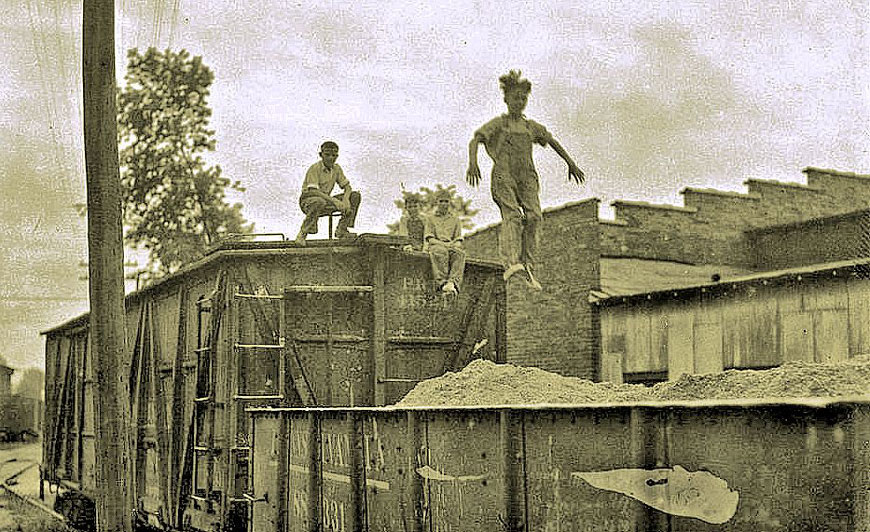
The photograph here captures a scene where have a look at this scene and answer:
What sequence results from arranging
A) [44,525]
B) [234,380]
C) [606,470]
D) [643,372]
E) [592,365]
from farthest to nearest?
[592,365], [643,372], [44,525], [234,380], [606,470]

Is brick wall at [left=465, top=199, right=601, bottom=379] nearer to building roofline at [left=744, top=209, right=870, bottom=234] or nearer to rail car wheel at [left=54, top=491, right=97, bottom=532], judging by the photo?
building roofline at [left=744, top=209, right=870, bottom=234]

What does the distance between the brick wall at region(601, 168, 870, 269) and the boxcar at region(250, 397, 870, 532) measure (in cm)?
1674

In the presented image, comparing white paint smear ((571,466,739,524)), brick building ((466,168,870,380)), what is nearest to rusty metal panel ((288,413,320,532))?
white paint smear ((571,466,739,524))

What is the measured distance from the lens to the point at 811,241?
969 inches

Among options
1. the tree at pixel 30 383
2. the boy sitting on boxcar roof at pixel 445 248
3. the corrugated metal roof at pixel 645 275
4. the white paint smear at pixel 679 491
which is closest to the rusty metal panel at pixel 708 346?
the corrugated metal roof at pixel 645 275

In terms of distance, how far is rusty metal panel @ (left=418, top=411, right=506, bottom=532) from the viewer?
5.82 metres

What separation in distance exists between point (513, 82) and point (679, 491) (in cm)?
504

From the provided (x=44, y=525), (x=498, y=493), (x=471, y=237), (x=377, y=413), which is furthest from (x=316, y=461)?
(x=471, y=237)

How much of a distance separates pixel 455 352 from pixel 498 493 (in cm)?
615

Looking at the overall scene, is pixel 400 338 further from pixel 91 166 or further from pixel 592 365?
pixel 592 365

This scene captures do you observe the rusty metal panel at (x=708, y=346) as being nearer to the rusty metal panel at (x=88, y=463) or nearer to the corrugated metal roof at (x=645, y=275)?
the corrugated metal roof at (x=645, y=275)

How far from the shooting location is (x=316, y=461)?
26.2 feet

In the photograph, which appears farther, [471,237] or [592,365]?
[471,237]

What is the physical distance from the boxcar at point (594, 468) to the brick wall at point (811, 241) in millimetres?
17447
